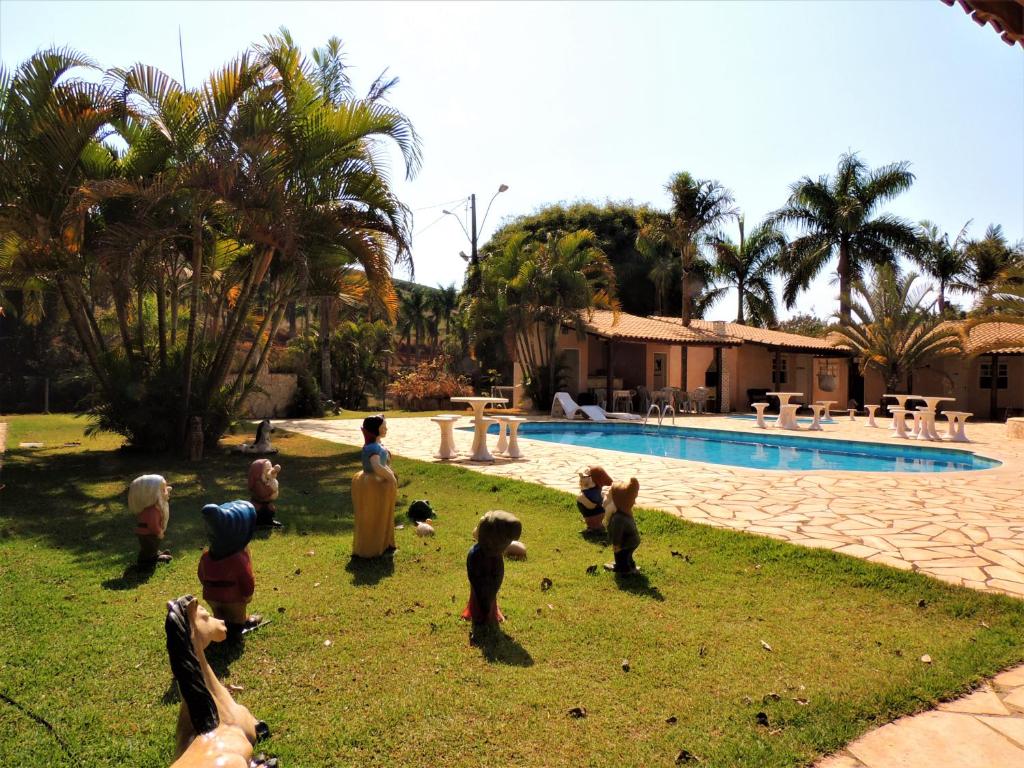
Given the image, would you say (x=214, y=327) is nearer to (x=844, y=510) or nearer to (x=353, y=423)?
(x=353, y=423)

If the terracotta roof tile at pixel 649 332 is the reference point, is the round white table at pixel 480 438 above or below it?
below

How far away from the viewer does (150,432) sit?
1061 centimetres

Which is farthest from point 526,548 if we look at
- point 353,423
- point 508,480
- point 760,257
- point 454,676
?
point 760,257

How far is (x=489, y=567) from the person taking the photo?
3.83m

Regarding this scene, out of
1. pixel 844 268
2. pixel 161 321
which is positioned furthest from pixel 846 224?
pixel 161 321

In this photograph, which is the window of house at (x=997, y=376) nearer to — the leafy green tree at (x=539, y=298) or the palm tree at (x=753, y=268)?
the palm tree at (x=753, y=268)

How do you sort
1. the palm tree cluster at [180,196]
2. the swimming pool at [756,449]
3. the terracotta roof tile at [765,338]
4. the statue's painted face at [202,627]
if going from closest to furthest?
the statue's painted face at [202,627] < the palm tree cluster at [180,196] < the swimming pool at [756,449] < the terracotta roof tile at [765,338]

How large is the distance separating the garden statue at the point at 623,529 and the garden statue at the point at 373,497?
1.68 m

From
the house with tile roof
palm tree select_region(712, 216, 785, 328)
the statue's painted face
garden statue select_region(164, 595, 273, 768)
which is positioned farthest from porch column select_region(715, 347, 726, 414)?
garden statue select_region(164, 595, 273, 768)

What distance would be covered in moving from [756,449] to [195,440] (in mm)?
11329

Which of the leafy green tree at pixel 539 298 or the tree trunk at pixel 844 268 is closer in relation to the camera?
the leafy green tree at pixel 539 298

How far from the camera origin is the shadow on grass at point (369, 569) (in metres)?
4.74

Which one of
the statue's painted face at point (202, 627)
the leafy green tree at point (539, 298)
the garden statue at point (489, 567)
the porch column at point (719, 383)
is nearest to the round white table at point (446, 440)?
the garden statue at point (489, 567)

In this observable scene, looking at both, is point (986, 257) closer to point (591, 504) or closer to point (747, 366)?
point (747, 366)
